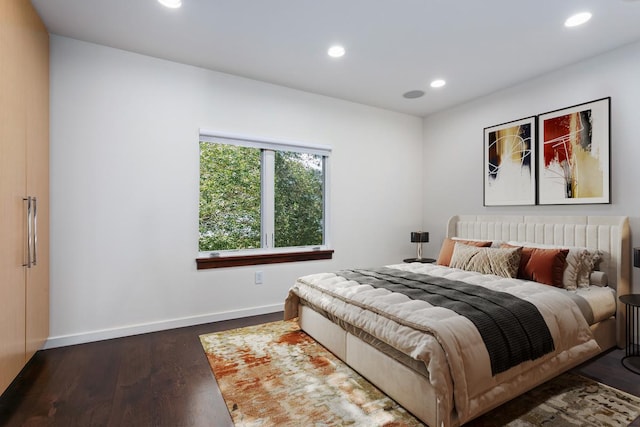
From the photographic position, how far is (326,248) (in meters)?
4.34

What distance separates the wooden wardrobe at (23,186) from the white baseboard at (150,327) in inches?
6.7

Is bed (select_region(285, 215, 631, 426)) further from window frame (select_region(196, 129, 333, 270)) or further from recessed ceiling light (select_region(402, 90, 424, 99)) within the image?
recessed ceiling light (select_region(402, 90, 424, 99))

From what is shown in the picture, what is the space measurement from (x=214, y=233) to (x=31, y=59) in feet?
6.91

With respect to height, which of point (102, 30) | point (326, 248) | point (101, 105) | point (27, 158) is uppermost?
point (102, 30)

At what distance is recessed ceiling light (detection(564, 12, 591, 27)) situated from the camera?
2.52 meters

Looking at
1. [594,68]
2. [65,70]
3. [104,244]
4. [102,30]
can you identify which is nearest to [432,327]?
[104,244]

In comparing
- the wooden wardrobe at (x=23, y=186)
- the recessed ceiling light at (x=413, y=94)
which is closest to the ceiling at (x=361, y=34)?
the recessed ceiling light at (x=413, y=94)

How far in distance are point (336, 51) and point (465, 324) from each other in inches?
104

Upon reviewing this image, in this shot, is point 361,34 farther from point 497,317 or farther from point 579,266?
point 579,266

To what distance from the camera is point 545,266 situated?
2883 millimetres

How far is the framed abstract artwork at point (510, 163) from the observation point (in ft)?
12.1

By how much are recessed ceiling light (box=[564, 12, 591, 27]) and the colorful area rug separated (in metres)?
2.75

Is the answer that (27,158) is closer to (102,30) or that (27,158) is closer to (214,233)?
(102,30)

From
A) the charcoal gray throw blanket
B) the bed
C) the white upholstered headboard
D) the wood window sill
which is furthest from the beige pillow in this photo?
the wood window sill
